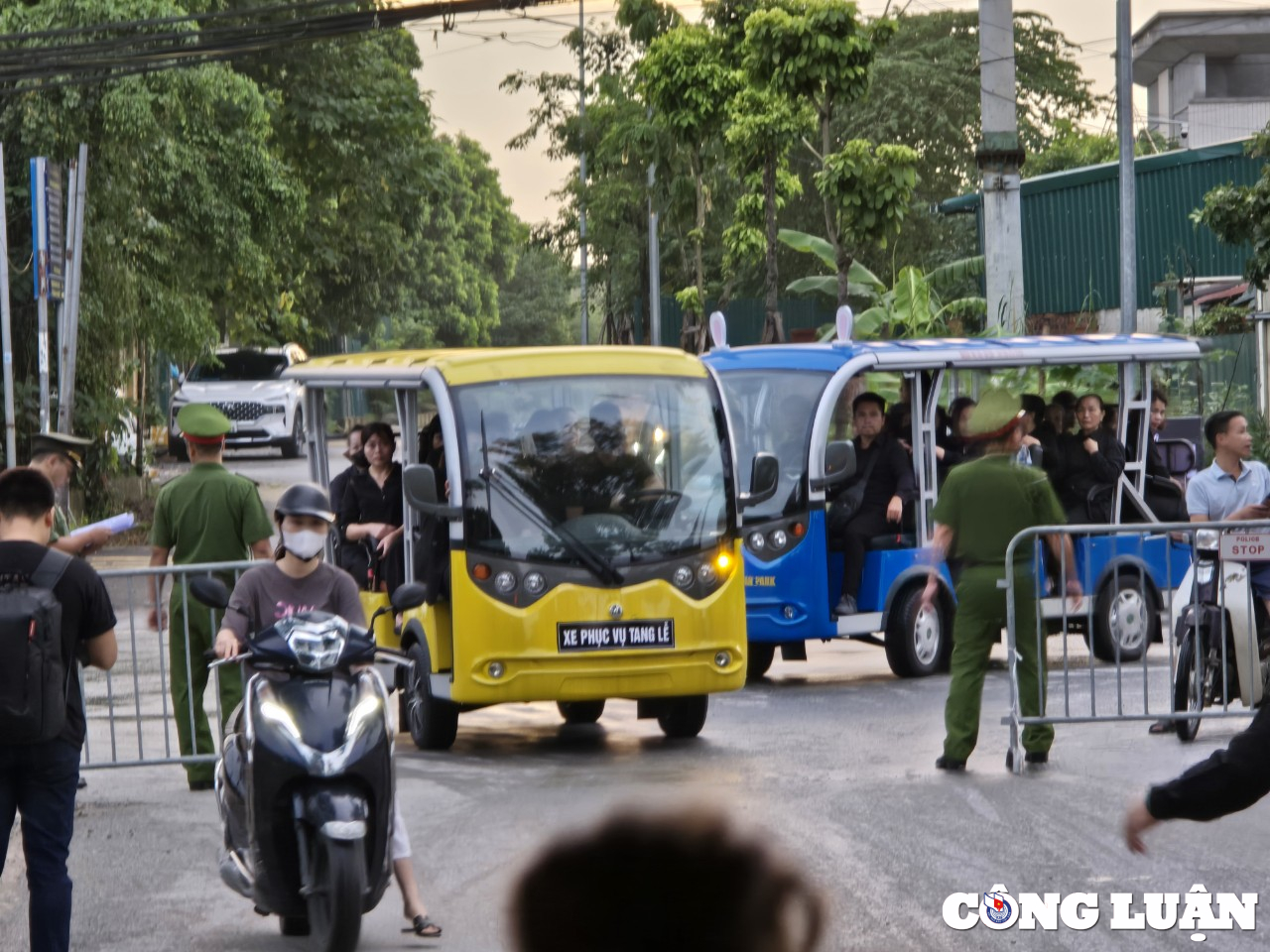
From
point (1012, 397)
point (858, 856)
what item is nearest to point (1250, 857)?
point (858, 856)

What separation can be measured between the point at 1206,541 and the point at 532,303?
379 feet

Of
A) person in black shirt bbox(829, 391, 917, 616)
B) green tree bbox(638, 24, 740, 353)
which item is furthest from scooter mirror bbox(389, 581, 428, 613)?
green tree bbox(638, 24, 740, 353)

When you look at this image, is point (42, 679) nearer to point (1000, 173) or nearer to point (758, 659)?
point (758, 659)

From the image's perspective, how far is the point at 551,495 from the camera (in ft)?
38.9

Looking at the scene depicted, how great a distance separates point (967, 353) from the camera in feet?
49.2

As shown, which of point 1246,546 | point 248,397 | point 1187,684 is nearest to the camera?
point 1246,546

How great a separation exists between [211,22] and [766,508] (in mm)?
Answer: 19014

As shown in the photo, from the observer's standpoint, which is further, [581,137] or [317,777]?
[581,137]

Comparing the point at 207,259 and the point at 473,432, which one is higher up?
the point at 207,259

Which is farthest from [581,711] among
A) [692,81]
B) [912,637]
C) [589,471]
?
[692,81]

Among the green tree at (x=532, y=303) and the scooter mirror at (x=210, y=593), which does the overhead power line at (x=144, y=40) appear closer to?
the scooter mirror at (x=210, y=593)

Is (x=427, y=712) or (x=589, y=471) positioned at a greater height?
(x=589, y=471)

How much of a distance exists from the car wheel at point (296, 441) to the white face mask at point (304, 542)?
33.1 metres

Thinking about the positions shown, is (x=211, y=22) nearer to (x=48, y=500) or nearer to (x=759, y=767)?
(x=759, y=767)
